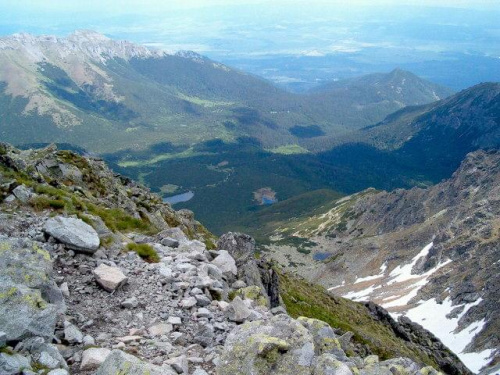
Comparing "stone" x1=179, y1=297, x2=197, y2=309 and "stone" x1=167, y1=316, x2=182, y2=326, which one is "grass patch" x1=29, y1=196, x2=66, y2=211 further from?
"stone" x1=167, y1=316, x2=182, y2=326

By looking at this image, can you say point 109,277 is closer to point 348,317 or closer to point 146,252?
point 146,252

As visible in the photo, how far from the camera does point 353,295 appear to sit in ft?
423

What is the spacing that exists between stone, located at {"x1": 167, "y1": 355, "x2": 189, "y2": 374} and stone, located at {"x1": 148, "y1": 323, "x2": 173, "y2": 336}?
1.89 m

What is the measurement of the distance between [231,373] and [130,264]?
8.74m

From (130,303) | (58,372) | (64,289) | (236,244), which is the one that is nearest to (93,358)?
(58,372)

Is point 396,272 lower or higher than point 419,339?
lower

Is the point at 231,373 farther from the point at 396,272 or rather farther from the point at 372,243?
the point at 372,243

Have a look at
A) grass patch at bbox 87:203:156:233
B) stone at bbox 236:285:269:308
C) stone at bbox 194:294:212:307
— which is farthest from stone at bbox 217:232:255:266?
stone at bbox 194:294:212:307

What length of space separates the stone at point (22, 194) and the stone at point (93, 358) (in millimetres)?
12569

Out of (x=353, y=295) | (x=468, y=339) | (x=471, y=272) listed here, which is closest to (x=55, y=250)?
(x=468, y=339)

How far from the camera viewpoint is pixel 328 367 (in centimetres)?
1506

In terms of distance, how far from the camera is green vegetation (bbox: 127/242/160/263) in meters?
22.2

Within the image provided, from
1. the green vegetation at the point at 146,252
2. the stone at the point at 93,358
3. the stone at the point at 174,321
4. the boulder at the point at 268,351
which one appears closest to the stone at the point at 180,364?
the boulder at the point at 268,351

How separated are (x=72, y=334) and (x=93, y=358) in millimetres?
1694
